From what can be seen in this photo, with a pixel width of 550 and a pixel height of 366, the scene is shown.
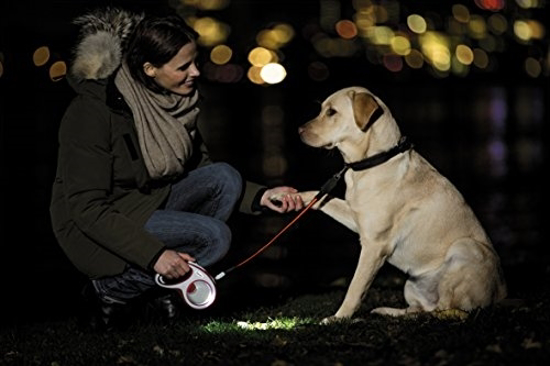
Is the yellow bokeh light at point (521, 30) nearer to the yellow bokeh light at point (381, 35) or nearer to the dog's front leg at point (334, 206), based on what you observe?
the yellow bokeh light at point (381, 35)

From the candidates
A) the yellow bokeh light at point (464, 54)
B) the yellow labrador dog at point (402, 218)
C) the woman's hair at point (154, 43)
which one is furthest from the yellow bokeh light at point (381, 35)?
the woman's hair at point (154, 43)

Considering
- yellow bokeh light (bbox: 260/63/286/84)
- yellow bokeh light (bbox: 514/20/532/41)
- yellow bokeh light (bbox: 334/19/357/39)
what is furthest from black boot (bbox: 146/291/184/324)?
yellow bokeh light (bbox: 334/19/357/39)

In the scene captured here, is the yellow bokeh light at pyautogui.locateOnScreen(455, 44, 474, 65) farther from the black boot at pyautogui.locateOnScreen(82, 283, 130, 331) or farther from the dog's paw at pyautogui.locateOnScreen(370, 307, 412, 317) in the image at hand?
the black boot at pyautogui.locateOnScreen(82, 283, 130, 331)

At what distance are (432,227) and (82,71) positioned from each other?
7.87 ft

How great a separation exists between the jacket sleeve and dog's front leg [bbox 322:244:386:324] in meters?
1.30

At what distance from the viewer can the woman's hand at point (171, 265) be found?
6305mm

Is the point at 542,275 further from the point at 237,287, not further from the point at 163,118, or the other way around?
the point at 163,118

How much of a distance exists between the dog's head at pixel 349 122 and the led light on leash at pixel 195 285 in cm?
136

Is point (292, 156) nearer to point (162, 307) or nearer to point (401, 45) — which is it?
point (162, 307)

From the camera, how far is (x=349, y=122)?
7.27 meters

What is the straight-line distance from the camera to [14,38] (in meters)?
60.3

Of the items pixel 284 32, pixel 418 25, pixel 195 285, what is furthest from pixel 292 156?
pixel 418 25

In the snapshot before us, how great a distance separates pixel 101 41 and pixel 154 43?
0.32m

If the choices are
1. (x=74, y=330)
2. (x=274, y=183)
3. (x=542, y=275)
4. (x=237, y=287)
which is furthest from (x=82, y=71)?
(x=274, y=183)
